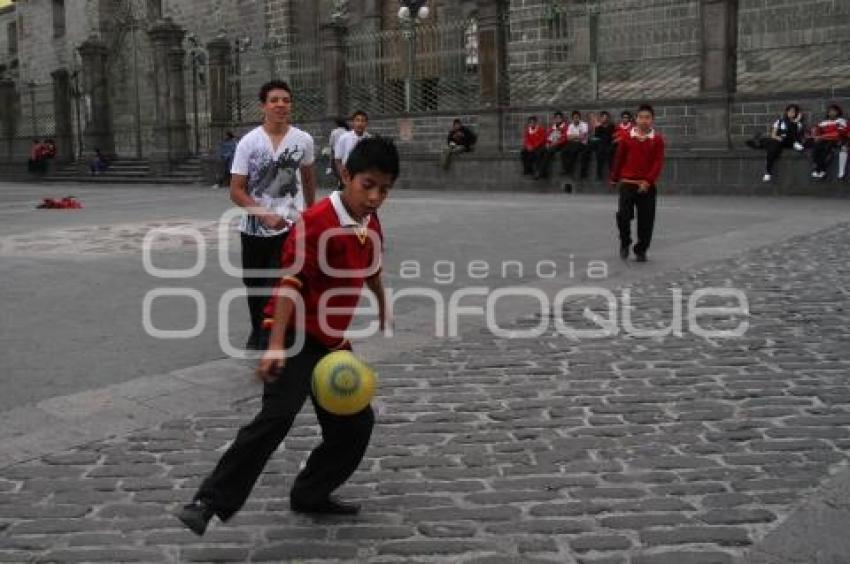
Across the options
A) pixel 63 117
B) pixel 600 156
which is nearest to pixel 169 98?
pixel 63 117

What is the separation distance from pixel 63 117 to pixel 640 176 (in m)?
30.8

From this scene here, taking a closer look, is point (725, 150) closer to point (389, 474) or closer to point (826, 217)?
point (826, 217)

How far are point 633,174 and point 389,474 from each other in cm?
714

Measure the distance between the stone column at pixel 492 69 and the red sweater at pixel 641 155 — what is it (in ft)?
42.2

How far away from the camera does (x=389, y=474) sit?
4293 millimetres

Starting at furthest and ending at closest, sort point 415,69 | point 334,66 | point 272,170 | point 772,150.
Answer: point 334,66 → point 415,69 → point 772,150 → point 272,170

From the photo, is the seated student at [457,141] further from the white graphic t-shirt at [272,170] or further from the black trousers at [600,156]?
the white graphic t-shirt at [272,170]

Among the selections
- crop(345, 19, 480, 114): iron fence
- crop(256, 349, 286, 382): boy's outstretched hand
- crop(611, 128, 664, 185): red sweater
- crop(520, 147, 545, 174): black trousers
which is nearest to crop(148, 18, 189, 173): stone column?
crop(345, 19, 480, 114): iron fence

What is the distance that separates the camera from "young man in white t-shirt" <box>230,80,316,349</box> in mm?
6066

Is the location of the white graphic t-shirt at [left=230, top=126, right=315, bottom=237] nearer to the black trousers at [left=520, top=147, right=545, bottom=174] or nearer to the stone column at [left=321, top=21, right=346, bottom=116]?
the black trousers at [left=520, top=147, right=545, bottom=174]

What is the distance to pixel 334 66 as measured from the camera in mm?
27234

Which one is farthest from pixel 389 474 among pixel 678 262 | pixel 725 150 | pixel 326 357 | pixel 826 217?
pixel 725 150

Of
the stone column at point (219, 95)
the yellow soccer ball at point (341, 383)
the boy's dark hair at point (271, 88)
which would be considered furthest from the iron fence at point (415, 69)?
the yellow soccer ball at point (341, 383)

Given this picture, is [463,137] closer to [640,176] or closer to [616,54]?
[616,54]
